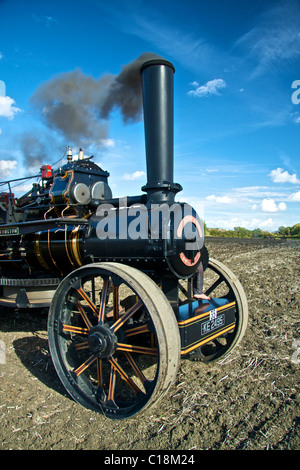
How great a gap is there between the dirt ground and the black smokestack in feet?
5.63

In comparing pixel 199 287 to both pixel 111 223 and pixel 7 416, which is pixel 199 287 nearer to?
pixel 111 223

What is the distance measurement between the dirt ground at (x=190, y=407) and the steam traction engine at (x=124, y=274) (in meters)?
0.17

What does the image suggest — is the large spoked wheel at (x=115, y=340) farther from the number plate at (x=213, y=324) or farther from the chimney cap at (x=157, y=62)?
the chimney cap at (x=157, y=62)

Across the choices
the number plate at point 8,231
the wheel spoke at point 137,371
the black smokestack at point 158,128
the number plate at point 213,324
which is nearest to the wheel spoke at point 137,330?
the wheel spoke at point 137,371

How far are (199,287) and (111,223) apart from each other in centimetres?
110

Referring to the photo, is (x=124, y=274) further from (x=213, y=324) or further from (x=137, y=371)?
(x=213, y=324)

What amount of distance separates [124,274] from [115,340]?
0.52m

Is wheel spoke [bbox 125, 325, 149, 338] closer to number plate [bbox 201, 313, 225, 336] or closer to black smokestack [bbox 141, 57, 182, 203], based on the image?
number plate [bbox 201, 313, 225, 336]

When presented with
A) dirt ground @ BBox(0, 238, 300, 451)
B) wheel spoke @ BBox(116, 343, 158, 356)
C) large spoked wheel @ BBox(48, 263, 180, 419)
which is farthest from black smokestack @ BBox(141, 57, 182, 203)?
dirt ground @ BBox(0, 238, 300, 451)

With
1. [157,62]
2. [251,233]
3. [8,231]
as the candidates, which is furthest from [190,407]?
[251,233]

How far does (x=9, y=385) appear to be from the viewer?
3.15m

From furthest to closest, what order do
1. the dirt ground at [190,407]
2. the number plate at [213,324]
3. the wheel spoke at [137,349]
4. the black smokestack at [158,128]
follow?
the black smokestack at [158,128] < the number plate at [213,324] < the wheel spoke at [137,349] < the dirt ground at [190,407]

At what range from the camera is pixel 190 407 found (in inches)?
105

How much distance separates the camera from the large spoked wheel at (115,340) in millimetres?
2305
